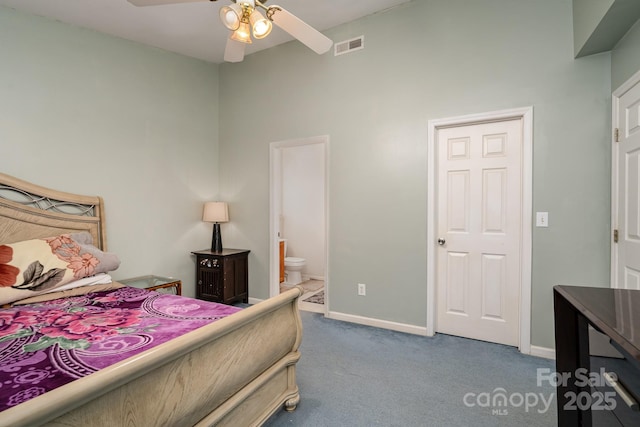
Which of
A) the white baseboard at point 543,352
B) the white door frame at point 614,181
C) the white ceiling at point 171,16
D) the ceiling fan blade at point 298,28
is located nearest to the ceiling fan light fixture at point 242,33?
the ceiling fan blade at point 298,28

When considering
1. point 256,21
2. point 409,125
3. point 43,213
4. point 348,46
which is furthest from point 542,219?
point 43,213

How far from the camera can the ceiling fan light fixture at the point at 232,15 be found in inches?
71.7

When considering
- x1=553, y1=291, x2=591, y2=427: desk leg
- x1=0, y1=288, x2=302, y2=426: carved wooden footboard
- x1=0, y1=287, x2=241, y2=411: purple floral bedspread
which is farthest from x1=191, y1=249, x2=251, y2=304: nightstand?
x1=553, y1=291, x2=591, y2=427: desk leg

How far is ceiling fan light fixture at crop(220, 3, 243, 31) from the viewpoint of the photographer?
1.82m

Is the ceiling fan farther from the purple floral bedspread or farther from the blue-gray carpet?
the blue-gray carpet

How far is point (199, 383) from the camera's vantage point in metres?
1.22

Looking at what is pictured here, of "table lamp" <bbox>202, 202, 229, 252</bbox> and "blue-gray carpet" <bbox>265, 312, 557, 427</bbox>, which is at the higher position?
"table lamp" <bbox>202, 202, 229, 252</bbox>

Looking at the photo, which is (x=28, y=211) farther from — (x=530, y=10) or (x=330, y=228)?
(x=530, y=10)

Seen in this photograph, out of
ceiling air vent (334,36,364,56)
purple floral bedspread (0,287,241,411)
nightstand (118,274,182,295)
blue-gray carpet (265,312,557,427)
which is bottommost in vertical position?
blue-gray carpet (265,312,557,427)

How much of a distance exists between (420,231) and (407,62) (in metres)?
1.64

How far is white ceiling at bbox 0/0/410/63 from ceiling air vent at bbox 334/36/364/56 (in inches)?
8.2

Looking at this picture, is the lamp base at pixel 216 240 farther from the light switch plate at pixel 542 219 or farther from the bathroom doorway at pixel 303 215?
the light switch plate at pixel 542 219

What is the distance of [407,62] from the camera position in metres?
3.01

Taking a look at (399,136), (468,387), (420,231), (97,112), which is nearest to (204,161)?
(97,112)
